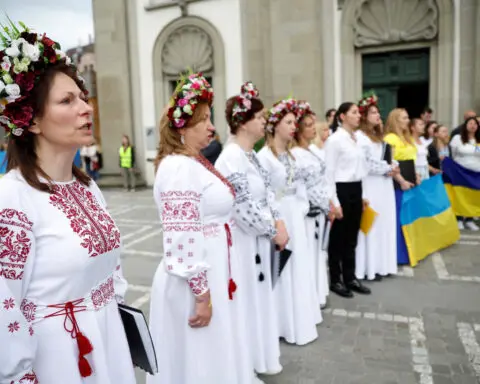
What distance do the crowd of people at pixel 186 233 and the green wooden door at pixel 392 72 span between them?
6894mm

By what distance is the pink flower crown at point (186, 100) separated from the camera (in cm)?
250

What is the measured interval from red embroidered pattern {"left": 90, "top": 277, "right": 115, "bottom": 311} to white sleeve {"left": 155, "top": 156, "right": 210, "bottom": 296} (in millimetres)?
531

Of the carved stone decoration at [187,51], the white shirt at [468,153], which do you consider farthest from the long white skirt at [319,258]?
the carved stone decoration at [187,51]

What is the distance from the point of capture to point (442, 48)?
10602 millimetres

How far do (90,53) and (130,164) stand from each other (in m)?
12.8

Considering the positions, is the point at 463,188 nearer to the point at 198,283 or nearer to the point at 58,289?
the point at 198,283

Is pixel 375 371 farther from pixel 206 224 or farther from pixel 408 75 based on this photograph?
pixel 408 75

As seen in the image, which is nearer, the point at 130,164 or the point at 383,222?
the point at 383,222

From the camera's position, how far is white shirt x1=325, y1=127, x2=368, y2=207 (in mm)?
4730

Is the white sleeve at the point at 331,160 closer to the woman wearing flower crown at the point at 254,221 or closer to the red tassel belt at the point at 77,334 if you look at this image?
the woman wearing flower crown at the point at 254,221

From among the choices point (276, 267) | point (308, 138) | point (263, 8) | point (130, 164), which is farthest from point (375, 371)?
point (130, 164)

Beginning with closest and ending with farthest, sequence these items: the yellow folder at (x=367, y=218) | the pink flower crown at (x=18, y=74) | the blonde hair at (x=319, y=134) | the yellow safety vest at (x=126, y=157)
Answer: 1. the pink flower crown at (x=18, y=74)
2. the yellow folder at (x=367, y=218)
3. the blonde hair at (x=319, y=134)
4. the yellow safety vest at (x=126, y=157)

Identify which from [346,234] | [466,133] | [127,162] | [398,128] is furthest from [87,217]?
[127,162]

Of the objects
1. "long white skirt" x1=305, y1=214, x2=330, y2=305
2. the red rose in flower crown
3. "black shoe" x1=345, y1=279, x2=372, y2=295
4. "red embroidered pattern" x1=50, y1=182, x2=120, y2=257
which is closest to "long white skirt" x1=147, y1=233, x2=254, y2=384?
"red embroidered pattern" x1=50, y1=182, x2=120, y2=257
